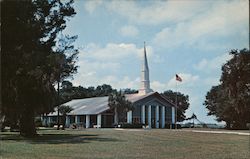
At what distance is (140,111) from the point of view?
7506 cm

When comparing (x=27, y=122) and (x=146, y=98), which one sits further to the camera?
(x=146, y=98)

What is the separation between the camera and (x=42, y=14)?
3095 cm

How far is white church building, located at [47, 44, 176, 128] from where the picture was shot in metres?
71.7

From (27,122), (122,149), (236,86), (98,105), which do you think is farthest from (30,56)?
(98,105)

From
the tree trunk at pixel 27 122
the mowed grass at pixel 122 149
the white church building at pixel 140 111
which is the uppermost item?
the white church building at pixel 140 111

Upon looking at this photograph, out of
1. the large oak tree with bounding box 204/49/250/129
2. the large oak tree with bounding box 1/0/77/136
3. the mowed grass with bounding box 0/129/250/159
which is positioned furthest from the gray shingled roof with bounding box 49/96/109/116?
the mowed grass with bounding box 0/129/250/159

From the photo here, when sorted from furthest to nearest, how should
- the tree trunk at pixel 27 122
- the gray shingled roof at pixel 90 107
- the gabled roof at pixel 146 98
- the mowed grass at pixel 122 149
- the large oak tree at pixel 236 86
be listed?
the gabled roof at pixel 146 98
the gray shingled roof at pixel 90 107
the large oak tree at pixel 236 86
the tree trunk at pixel 27 122
the mowed grass at pixel 122 149

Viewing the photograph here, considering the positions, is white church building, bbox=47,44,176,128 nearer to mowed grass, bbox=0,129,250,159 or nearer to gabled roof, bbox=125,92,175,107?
gabled roof, bbox=125,92,175,107

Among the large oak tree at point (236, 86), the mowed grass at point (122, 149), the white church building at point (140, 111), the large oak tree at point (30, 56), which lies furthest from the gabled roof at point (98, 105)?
the mowed grass at point (122, 149)

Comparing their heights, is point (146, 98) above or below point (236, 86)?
below

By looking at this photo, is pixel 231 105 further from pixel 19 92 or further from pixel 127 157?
pixel 127 157

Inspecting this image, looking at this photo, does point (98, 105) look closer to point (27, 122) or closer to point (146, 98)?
point (146, 98)

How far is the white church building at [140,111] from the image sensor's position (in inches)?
2822

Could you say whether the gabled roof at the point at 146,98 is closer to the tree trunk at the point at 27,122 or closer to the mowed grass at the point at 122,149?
the tree trunk at the point at 27,122
